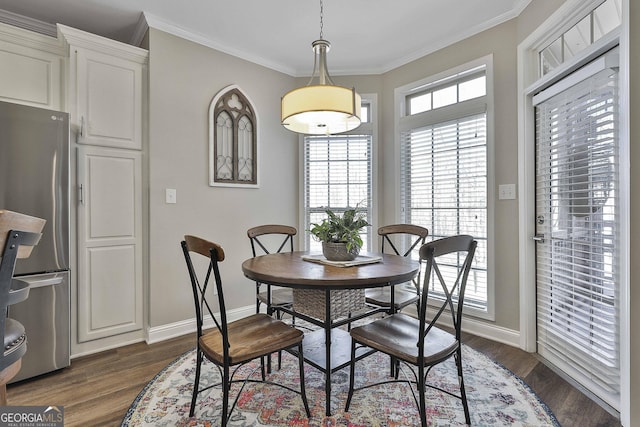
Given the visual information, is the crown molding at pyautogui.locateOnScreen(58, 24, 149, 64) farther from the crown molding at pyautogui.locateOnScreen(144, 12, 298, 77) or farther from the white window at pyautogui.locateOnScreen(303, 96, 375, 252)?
the white window at pyautogui.locateOnScreen(303, 96, 375, 252)

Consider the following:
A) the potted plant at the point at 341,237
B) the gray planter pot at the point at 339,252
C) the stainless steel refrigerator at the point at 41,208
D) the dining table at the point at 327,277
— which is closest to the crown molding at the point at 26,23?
the stainless steel refrigerator at the point at 41,208

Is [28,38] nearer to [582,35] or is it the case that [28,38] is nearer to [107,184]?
[107,184]

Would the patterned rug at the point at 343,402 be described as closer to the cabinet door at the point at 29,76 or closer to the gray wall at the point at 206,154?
the gray wall at the point at 206,154

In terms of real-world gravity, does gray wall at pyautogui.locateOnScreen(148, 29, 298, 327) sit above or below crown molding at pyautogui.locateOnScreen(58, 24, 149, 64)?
below

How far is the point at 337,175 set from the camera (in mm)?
3656

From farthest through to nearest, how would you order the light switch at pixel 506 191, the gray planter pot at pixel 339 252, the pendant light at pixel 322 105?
the light switch at pixel 506 191 → the gray planter pot at pixel 339 252 → the pendant light at pixel 322 105

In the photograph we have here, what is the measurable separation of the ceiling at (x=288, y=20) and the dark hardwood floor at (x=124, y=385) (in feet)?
8.42

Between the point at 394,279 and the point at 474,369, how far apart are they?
1120 millimetres

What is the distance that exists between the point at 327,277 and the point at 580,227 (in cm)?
163

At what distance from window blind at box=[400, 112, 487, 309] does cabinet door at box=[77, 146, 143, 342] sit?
8.17 ft

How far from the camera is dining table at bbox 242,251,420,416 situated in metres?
1.56

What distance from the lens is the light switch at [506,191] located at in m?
2.58

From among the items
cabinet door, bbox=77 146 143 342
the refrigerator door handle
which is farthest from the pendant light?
the refrigerator door handle

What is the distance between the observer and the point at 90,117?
2.49m
